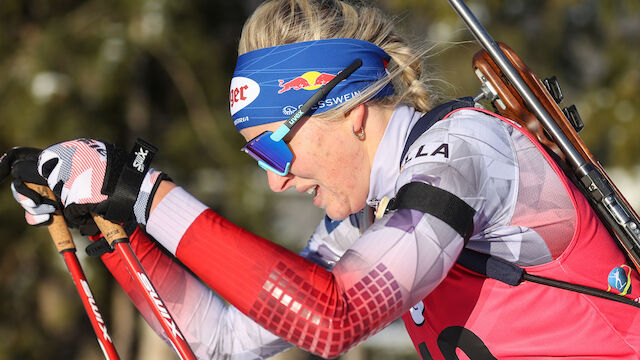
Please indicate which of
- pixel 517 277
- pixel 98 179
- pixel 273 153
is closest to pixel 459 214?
pixel 517 277

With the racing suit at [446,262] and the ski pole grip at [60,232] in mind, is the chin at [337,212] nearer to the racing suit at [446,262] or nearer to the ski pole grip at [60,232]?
the racing suit at [446,262]

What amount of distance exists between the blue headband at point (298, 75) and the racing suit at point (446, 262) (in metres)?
0.16

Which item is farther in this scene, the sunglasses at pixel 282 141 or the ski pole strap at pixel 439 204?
the sunglasses at pixel 282 141

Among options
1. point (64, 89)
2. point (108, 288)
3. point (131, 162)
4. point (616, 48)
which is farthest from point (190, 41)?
point (131, 162)

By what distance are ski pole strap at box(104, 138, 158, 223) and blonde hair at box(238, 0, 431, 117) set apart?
16.4 inches

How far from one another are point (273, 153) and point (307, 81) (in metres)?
0.20

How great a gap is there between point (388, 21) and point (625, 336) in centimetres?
101

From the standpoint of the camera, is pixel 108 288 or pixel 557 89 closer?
pixel 557 89

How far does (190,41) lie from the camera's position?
604 cm

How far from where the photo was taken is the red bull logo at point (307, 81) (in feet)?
5.80

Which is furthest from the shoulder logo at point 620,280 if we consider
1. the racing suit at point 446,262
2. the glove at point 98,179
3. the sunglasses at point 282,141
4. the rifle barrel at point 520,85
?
the glove at point 98,179

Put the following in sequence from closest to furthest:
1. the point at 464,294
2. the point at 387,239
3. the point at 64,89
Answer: the point at 387,239
the point at 464,294
the point at 64,89

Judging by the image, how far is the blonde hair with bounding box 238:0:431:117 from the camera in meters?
1.80

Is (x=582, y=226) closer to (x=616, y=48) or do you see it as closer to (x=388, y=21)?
(x=388, y=21)
